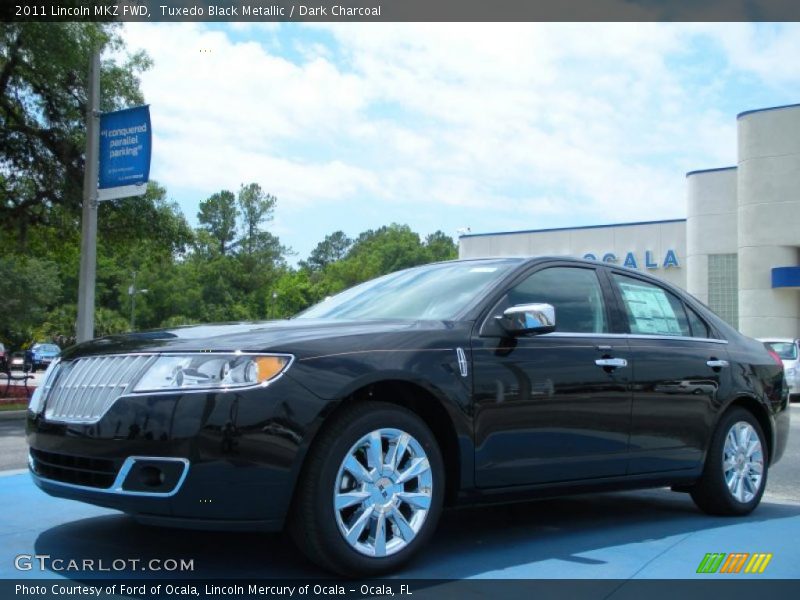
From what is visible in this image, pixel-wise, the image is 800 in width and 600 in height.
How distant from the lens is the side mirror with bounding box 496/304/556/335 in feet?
15.2

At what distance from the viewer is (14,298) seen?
4038cm

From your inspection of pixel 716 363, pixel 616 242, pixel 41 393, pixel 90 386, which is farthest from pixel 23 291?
pixel 90 386

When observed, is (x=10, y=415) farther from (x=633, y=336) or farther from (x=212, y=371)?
(x=212, y=371)

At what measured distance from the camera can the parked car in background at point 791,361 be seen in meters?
20.6

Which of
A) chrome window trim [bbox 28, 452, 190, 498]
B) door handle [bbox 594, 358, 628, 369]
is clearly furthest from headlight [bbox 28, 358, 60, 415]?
door handle [bbox 594, 358, 628, 369]

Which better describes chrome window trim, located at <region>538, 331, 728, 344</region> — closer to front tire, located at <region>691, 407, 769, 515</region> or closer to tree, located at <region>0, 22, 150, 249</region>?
front tire, located at <region>691, 407, 769, 515</region>

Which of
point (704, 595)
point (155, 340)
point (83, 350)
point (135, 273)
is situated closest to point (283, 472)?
point (155, 340)

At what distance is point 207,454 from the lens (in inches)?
145

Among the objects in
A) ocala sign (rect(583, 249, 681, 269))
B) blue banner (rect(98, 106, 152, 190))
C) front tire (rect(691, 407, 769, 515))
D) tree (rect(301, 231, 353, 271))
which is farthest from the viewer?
tree (rect(301, 231, 353, 271))

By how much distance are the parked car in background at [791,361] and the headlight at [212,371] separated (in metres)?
18.1

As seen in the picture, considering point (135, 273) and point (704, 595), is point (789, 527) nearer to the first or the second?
point (704, 595)

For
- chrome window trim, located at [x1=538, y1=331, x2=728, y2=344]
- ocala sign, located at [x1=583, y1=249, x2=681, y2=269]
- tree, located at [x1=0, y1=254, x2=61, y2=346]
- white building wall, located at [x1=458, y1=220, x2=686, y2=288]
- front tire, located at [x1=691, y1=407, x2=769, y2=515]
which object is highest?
white building wall, located at [x1=458, y1=220, x2=686, y2=288]

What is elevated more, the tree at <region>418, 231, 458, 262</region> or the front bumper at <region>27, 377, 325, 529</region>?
the tree at <region>418, 231, 458, 262</region>

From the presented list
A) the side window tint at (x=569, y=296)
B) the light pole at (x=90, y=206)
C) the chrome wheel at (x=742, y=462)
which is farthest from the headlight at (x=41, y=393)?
the light pole at (x=90, y=206)
